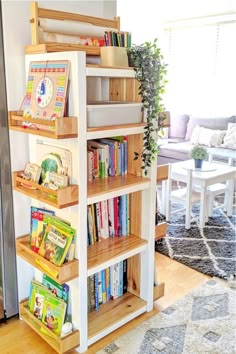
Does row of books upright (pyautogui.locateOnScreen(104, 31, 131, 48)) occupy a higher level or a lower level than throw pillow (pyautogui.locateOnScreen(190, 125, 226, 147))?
higher

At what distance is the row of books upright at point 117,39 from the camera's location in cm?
187

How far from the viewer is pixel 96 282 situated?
7.00 ft

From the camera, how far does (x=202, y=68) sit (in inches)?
231

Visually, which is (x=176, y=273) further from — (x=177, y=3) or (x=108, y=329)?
(x=177, y=3)

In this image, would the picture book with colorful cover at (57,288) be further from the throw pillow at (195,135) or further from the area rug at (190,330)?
the throw pillow at (195,135)

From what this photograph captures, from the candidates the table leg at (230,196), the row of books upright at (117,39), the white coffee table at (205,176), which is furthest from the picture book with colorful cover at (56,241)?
the table leg at (230,196)

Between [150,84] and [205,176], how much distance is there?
5.59 feet

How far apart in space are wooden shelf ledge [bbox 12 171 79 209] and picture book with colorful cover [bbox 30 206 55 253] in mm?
154

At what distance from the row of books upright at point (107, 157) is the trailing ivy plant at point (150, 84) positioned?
14cm

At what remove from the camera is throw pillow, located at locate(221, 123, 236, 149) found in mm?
4984

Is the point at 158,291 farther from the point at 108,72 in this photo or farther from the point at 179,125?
the point at 179,125

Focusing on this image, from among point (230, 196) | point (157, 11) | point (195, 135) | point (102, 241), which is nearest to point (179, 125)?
point (195, 135)

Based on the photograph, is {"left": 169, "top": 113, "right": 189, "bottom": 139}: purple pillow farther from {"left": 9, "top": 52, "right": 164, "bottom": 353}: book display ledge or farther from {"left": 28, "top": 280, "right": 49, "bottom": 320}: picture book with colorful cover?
{"left": 28, "top": 280, "right": 49, "bottom": 320}: picture book with colorful cover

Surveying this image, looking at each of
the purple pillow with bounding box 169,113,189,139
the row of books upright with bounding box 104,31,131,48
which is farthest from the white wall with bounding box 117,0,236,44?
the row of books upright with bounding box 104,31,131,48
